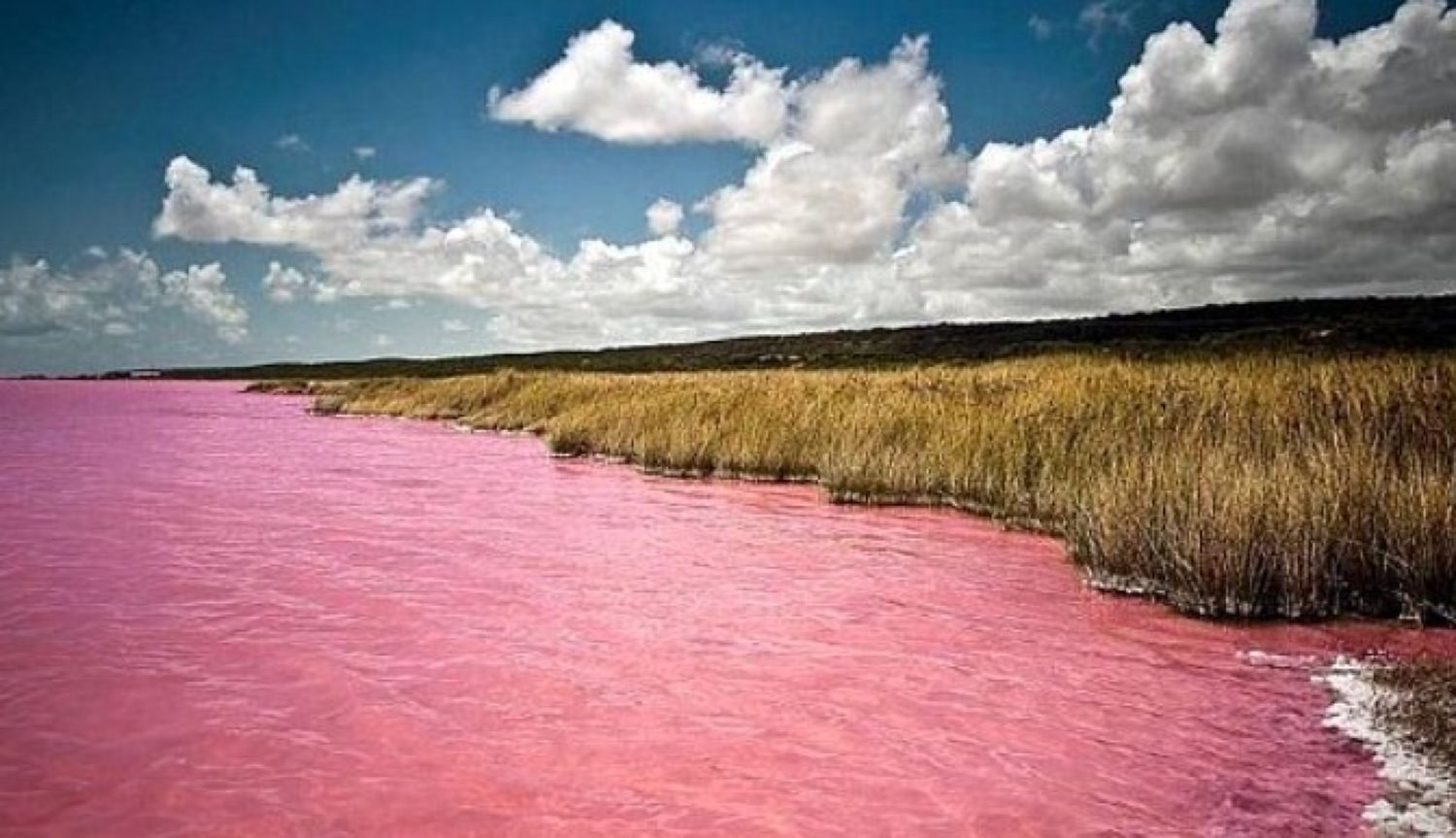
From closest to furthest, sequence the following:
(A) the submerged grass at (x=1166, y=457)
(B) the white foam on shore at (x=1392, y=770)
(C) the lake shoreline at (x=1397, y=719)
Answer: (B) the white foam on shore at (x=1392, y=770)
(C) the lake shoreline at (x=1397, y=719)
(A) the submerged grass at (x=1166, y=457)

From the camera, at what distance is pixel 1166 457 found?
354 inches

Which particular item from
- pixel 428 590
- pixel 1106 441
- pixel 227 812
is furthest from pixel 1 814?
pixel 1106 441

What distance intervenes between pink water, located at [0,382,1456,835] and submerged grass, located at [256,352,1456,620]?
1.40ft

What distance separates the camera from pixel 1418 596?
659 cm

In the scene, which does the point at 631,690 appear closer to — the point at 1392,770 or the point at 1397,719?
the point at 1392,770

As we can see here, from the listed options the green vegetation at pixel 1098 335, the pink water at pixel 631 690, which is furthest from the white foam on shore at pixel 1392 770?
the green vegetation at pixel 1098 335

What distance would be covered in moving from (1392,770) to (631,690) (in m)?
3.46

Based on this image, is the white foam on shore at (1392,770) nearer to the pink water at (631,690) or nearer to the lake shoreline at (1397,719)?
the lake shoreline at (1397,719)

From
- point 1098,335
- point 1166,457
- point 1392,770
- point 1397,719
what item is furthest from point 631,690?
point 1098,335

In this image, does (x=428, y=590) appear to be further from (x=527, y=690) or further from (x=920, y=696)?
(x=920, y=696)

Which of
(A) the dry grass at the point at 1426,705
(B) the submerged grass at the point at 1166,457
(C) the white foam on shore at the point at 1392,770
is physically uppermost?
(B) the submerged grass at the point at 1166,457

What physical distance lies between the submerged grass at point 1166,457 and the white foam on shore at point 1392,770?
1476mm

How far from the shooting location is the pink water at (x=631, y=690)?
13.0ft

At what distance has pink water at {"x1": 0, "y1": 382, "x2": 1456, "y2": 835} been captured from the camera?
3975 mm
